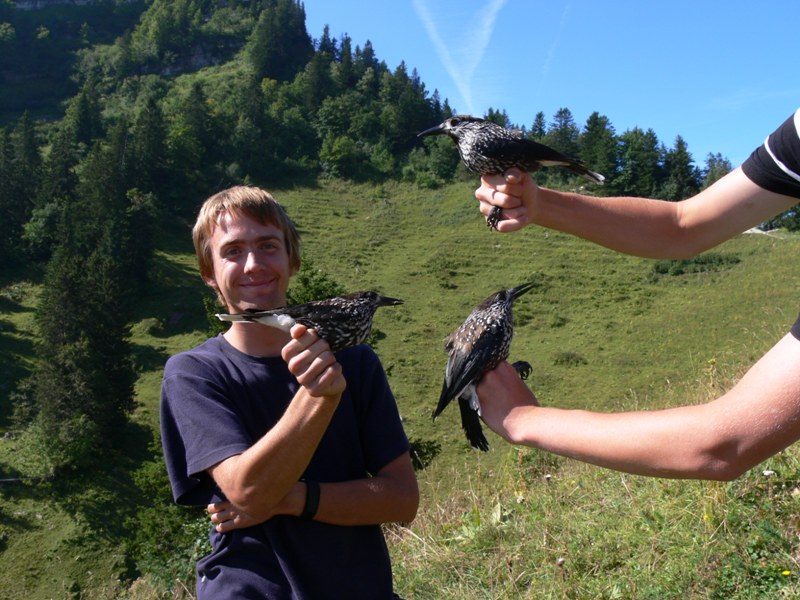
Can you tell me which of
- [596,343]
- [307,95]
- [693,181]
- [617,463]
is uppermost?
[307,95]

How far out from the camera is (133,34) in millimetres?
124375

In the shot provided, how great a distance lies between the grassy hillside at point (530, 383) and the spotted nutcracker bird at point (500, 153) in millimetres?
2448

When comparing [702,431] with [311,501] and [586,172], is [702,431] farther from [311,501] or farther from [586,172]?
[586,172]

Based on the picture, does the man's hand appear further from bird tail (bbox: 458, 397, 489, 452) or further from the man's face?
the man's face

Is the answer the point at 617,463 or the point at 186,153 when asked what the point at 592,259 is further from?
the point at 617,463

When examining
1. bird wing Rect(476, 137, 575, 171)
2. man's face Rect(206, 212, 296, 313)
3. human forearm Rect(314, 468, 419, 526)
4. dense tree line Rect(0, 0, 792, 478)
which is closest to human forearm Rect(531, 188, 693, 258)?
bird wing Rect(476, 137, 575, 171)

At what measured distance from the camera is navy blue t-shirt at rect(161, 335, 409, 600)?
93.0 inches

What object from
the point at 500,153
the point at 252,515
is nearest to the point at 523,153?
the point at 500,153

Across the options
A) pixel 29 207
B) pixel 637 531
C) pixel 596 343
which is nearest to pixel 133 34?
pixel 29 207

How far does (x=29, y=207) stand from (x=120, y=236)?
1493 cm

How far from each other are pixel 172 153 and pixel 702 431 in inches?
3020

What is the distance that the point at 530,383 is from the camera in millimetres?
31344

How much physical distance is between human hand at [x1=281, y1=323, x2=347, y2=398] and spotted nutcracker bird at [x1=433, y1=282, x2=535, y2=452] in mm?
434

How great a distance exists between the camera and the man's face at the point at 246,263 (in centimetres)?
270
